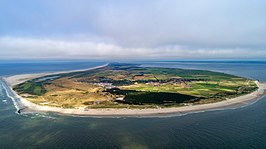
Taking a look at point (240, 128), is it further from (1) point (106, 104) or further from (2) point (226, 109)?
(1) point (106, 104)

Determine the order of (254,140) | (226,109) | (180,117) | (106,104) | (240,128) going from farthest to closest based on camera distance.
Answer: (106,104) < (226,109) < (180,117) < (240,128) < (254,140)

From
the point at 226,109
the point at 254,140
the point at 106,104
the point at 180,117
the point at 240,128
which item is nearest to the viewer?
the point at 254,140

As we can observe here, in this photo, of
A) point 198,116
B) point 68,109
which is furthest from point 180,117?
point 68,109

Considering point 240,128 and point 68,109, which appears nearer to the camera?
point 240,128

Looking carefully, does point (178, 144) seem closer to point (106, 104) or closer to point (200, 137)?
point (200, 137)

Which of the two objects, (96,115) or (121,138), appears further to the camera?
(96,115)

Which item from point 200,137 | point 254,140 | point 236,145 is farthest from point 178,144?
point 254,140
